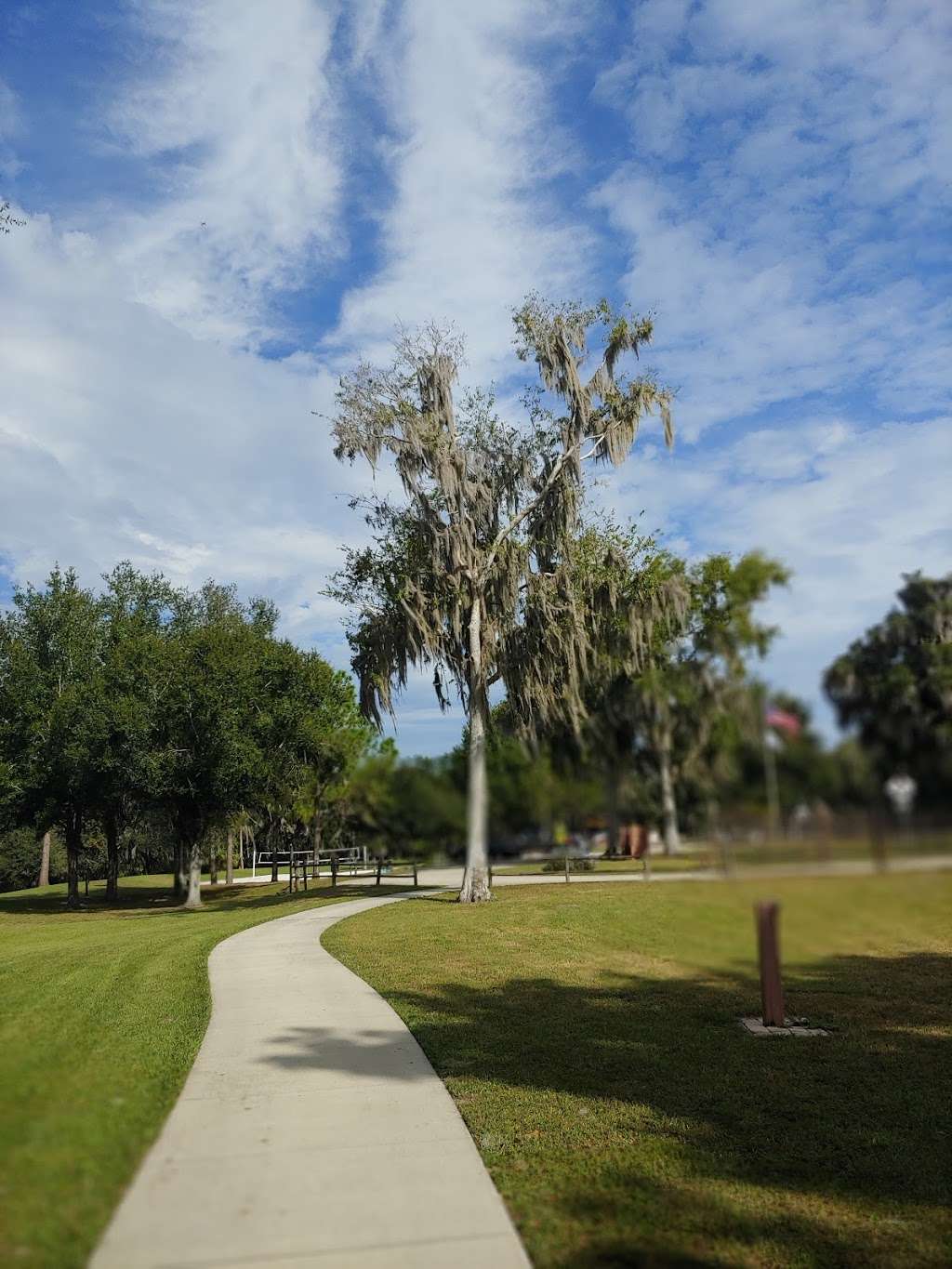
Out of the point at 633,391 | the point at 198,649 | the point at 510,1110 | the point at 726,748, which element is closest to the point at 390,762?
the point at 726,748

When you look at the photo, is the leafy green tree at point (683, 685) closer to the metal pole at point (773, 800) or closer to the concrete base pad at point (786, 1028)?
the metal pole at point (773, 800)

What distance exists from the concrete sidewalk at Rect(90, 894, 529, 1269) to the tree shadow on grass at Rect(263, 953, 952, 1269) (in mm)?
243

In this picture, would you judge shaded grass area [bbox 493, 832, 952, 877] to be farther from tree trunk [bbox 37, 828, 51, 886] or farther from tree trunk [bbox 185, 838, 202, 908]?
tree trunk [bbox 37, 828, 51, 886]

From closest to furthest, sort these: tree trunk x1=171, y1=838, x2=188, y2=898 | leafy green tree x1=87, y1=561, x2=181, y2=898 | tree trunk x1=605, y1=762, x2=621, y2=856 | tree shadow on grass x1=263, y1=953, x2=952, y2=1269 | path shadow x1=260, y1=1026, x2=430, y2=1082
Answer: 1. tree trunk x1=605, y1=762, x2=621, y2=856
2. tree shadow on grass x1=263, y1=953, x2=952, y2=1269
3. path shadow x1=260, y1=1026, x2=430, y2=1082
4. leafy green tree x1=87, y1=561, x2=181, y2=898
5. tree trunk x1=171, y1=838, x2=188, y2=898

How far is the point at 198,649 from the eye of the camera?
36.4 metres

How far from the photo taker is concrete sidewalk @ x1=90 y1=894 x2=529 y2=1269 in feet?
9.61

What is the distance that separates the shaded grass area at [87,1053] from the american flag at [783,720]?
1273 mm

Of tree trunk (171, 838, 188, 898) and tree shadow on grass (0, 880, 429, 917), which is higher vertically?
tree trunk (171, 838, 188, 898)

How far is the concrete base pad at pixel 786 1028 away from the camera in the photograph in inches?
373

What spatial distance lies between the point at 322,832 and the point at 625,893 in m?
1.93

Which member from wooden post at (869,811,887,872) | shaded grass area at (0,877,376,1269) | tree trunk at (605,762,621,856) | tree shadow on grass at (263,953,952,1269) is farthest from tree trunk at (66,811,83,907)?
wooden post at (869,811,887,872)

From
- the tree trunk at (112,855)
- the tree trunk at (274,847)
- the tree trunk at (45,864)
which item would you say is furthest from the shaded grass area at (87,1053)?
the tree trunk at (45,864)

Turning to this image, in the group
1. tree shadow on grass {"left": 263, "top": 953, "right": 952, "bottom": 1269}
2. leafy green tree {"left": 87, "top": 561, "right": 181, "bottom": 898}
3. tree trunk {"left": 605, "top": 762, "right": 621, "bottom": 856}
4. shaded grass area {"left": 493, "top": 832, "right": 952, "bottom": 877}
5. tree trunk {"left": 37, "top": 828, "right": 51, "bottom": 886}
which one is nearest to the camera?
shaded grass area {"left": 493, "top": 832, "right": 952, "bottom": 877}

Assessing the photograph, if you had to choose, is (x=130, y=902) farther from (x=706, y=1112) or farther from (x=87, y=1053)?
(x=87, y=1053)
